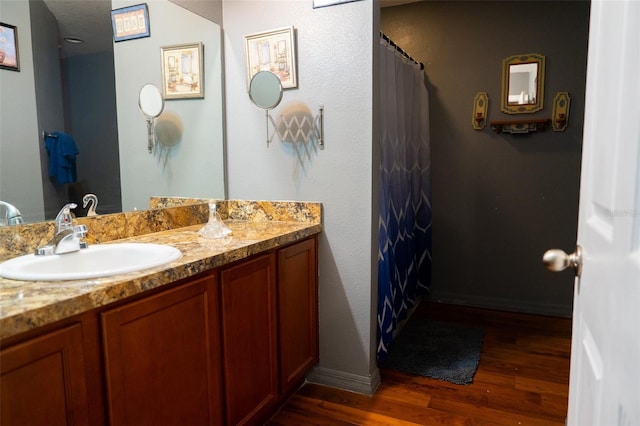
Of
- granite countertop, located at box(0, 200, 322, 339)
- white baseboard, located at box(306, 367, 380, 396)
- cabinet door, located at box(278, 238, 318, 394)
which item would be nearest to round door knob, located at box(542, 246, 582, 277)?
granite countertop, located at box(0, 200, 322, 339)

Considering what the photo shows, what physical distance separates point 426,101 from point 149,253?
2.43 m

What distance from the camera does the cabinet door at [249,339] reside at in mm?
1484

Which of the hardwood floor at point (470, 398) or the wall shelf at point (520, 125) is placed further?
the wall shelf at point (520, 125)

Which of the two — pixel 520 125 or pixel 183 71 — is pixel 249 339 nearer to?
pixel 183 71

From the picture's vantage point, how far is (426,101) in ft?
10.4

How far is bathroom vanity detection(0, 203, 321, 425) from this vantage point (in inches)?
34.9

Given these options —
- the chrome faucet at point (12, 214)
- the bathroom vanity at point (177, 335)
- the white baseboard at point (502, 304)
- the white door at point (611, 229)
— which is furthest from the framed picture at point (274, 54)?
the white baseboard at point (502, 304)

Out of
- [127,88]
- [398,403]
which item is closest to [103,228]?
[127,88]

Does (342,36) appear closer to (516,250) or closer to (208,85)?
(208,85)

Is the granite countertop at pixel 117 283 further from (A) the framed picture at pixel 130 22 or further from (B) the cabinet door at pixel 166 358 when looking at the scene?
(A) the framed picture at pixel 130 22

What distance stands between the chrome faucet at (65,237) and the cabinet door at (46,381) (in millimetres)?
476

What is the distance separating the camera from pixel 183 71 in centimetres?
207

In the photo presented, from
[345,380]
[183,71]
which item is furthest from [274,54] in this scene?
[345,380]

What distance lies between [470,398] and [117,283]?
1745 millimetres
